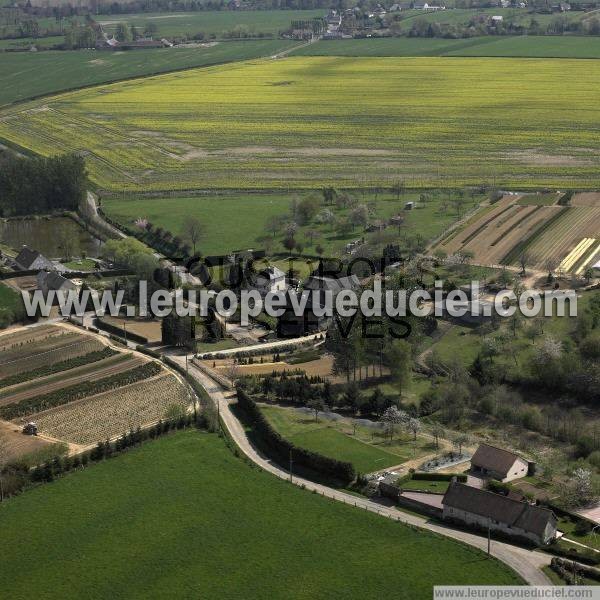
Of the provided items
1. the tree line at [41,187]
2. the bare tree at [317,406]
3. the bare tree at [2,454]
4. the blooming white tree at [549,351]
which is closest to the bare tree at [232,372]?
the bare tree at [317,406]

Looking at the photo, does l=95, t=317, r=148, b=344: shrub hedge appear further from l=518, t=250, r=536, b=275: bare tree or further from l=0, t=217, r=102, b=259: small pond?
l=518, t=250, r=536, b=275: bare tree

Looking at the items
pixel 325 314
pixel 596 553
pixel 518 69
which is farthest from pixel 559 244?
pixel 518 69

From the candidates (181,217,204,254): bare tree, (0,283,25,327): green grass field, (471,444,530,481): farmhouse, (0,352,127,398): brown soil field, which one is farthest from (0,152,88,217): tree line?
(471,444,530,481): farmhouse

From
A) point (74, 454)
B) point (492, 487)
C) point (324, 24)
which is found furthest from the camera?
point (324, 24)

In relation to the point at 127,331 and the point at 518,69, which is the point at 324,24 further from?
the point at 127,331

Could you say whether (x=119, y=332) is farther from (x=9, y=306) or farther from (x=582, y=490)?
(x=582, y=490)

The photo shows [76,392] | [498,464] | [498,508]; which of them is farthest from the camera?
[76,392]

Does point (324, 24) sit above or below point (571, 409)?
above

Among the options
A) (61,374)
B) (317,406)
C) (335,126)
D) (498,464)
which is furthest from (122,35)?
(498,464)
